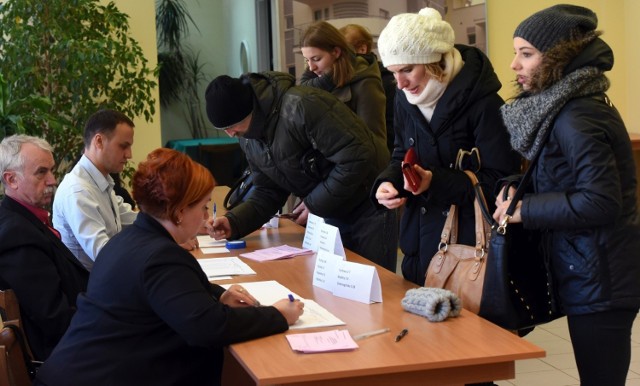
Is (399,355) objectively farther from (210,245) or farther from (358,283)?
(210,245)

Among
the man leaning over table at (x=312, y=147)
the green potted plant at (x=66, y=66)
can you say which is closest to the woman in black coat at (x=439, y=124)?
the man leaning over table at (x=312, y=147)

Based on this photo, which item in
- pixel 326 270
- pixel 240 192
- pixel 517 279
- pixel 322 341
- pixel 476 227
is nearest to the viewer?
pixel 322 341

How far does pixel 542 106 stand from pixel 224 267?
1.46 meters

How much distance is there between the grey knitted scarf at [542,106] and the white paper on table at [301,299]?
2.41ft

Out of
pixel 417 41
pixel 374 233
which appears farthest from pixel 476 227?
pixel 374 233

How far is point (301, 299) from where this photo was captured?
9.39ft

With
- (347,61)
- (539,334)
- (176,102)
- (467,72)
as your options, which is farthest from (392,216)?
(176,102)

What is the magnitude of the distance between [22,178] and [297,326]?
134 cm

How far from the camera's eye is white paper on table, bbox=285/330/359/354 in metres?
2.28

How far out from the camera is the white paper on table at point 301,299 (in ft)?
8.36

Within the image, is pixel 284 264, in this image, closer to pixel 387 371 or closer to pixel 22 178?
pixel 22 178

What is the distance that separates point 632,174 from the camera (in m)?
2.45

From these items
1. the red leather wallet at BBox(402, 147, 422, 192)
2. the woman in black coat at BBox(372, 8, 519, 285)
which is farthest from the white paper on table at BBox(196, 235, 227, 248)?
the red leather wallet at BBox(402, 147, 422, 192)

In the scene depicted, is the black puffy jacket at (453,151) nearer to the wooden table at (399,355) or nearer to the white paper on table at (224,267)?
the wooden table at (399,355)
